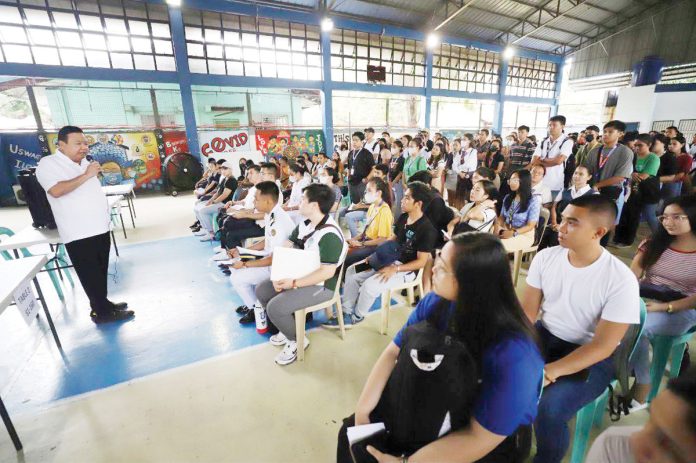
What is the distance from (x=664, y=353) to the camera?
71.3 inches

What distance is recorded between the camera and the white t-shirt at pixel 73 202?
2.44m

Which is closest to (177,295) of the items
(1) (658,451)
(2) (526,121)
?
(1) (658,451)

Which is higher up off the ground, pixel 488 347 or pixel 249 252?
pixel 488 347

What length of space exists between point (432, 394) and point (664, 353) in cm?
178

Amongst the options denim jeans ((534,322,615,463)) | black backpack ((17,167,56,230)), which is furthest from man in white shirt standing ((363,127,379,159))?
denim jeans ((534,322,615,463))

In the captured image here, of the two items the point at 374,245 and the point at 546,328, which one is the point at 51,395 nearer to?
the point at 374,245

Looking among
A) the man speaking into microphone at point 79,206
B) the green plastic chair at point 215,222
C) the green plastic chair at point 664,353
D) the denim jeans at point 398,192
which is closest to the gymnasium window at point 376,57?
the denim jeans at point 398,192

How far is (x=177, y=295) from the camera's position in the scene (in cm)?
339

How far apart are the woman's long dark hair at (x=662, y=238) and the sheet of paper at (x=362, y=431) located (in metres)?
2.01

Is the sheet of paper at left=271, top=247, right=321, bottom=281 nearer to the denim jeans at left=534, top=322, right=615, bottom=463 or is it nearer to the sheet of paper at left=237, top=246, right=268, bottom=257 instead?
the sheet of paper at left=237, top=246, right=268, bottom=257

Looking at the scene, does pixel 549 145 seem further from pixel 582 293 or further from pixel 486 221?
pixel 582 293

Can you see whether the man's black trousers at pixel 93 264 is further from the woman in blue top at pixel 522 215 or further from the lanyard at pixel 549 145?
the lanyard at pixel 549 145

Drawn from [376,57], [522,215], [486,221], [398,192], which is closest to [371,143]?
[398,192]

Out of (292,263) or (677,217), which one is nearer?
(677,217)
